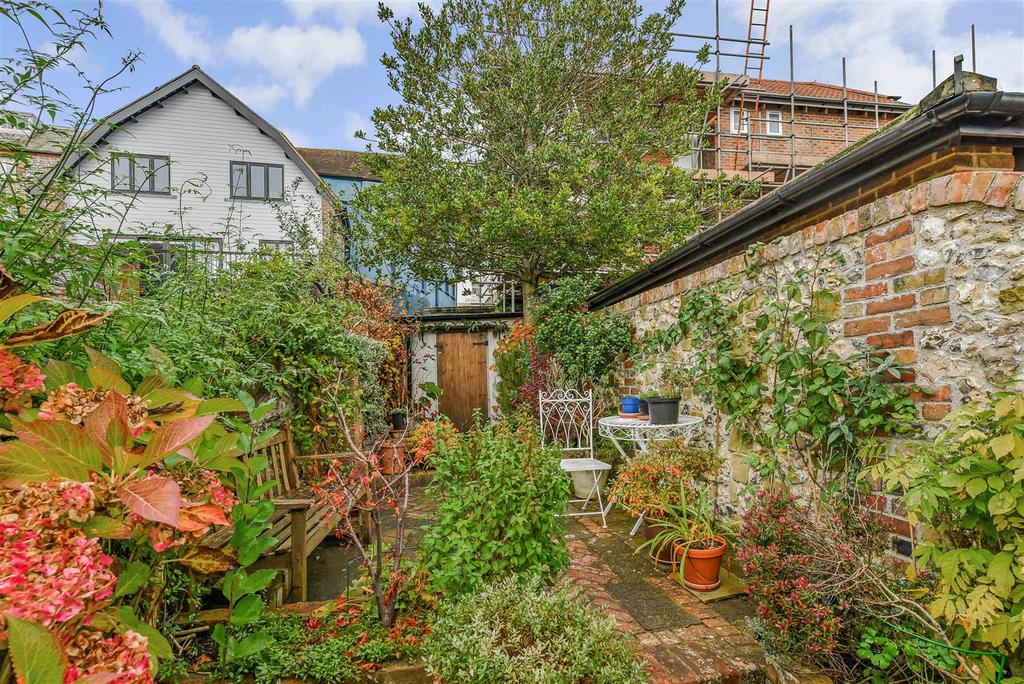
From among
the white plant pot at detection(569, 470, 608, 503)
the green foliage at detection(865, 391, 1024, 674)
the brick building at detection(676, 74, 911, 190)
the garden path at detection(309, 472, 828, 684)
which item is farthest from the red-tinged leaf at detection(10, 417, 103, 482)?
the brick building at detection(676, 74, 911, 190)

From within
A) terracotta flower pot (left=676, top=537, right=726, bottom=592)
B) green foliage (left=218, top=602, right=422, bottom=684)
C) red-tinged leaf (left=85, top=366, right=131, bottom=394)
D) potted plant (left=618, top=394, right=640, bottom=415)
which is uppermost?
red-tinged leaf (left=85, top=366, right=131, bottom=394)

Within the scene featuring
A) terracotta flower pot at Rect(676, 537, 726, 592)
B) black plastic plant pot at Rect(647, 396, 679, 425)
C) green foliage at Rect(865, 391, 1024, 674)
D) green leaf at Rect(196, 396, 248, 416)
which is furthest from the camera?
black plastic plant pot at Rect(647, 396, 679, 425)

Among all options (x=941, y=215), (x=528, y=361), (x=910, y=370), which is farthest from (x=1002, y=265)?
(x=528, y=361)

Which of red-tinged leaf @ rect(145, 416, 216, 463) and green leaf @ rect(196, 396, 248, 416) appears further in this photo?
green leaf @ rect(196, 396, 248, 416)

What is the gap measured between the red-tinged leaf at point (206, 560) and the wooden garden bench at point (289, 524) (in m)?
0.56

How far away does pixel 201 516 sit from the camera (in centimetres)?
117

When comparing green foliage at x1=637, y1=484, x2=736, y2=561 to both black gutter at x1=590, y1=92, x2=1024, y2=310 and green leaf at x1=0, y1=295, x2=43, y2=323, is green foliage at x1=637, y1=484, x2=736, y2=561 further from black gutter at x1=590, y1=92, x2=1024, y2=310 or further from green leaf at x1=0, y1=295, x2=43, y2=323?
green leaf at x1=0, y1=295, x2=43, y2=323

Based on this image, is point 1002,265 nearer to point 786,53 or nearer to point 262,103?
point 786,53

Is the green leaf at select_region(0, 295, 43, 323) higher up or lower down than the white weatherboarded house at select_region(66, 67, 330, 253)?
lower down

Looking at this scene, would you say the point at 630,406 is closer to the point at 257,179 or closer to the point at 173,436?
the point at 173,436

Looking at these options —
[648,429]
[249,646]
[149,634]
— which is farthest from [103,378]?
[648,429]

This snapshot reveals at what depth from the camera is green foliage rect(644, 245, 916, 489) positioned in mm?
2504

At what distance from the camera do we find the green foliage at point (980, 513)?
5.51 feet

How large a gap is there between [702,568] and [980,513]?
156cm
